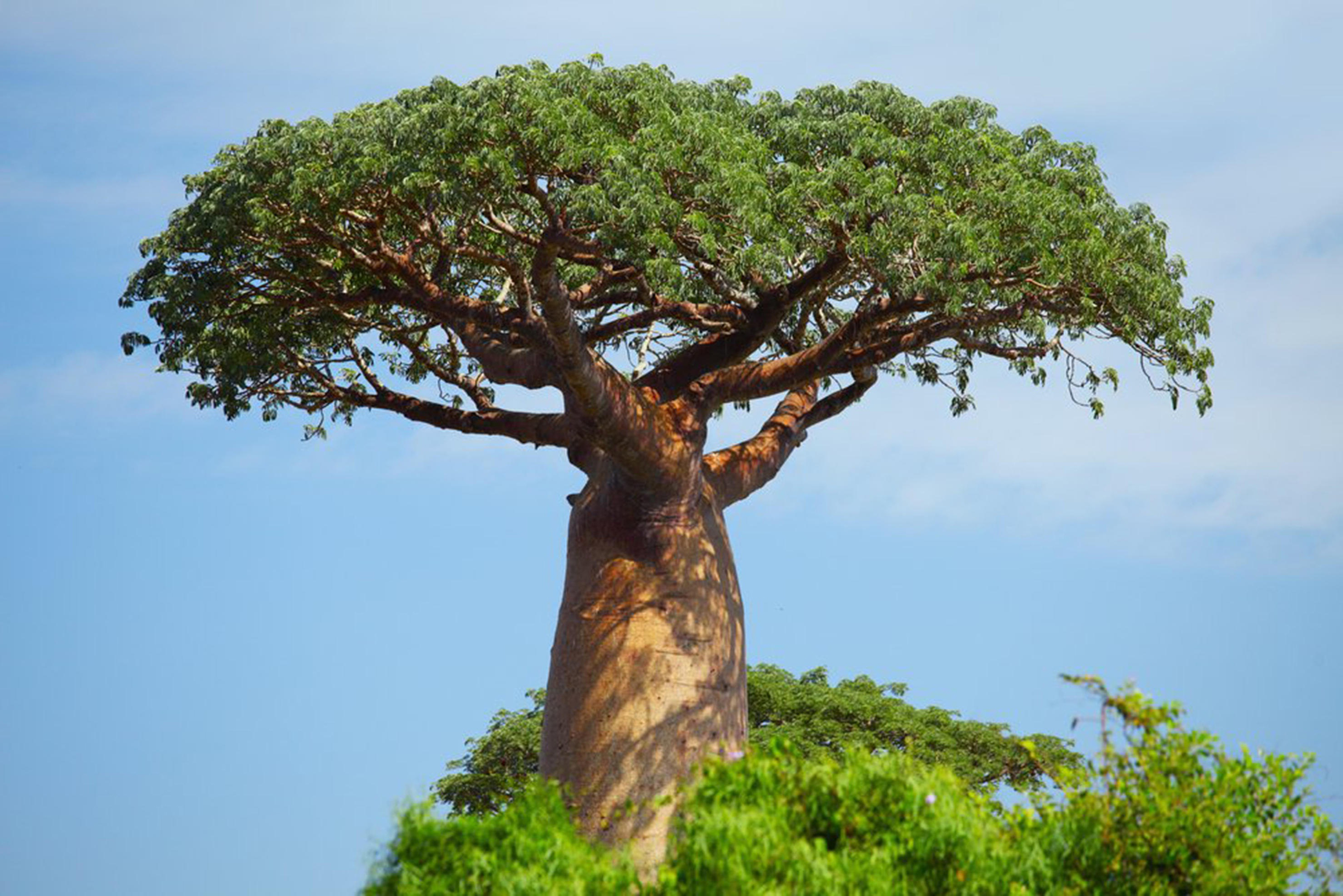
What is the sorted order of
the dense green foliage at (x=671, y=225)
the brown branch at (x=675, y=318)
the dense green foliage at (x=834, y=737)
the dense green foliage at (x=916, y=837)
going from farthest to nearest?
the dense green foliage at (x=834, y=737), the brown branch at (x=675, y=318), the dense green foliage at (x=671, y=225), the dense green foliage at (x=916, y=837)

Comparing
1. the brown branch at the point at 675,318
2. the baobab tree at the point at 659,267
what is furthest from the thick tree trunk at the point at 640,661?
the brown branch at the point at 675,318

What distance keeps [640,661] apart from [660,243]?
10.0 ft

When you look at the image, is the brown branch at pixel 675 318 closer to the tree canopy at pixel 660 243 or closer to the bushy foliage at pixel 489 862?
the tree canopy at pixel 660 243

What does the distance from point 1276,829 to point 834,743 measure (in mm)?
9236

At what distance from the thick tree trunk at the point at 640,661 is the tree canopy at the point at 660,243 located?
62 centimetres

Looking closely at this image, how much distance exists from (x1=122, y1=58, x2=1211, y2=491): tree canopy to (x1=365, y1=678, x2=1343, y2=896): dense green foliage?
422 centimetres

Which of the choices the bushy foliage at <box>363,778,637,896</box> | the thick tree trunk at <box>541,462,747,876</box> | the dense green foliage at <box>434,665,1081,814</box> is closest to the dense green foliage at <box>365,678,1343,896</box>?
the bushy foliage at <box>363,778,637,896</box>

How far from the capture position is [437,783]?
56.5ft

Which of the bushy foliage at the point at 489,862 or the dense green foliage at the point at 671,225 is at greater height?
the dense green foliage at the point at 671,225

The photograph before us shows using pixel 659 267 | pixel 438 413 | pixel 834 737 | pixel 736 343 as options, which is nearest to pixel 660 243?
pixel 659 267

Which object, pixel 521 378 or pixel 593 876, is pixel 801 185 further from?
pixel 593 876

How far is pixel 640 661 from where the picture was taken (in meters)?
11.0

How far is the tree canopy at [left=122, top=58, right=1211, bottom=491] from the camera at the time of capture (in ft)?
34.4

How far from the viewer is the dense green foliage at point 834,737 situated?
636 inches
